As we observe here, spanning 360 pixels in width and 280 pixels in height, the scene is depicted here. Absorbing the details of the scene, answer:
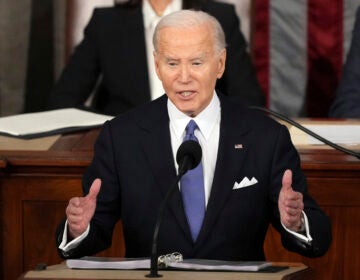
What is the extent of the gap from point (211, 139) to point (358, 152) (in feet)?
2.00

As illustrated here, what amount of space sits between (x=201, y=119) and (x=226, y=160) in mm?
110

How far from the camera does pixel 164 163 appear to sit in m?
2.56

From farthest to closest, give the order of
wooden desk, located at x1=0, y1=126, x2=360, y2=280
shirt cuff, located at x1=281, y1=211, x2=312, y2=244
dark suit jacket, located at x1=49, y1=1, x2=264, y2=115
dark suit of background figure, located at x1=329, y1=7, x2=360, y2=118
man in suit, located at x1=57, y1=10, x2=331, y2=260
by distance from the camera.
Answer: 1. dark suit jacket, located at x1=49, y1=1, x2=264, y2=115
2. dark suit of background figure, located at x1=329, y1=7, x2=360, y2=118
3. wooden desk, located at x1=0, y1=126, x2=360, y2=280
4. man in suit, located at x1=57, y1=10, x2=331, y2=260
5. shirt cuff, located at x1=281, y1=211, x2=312, y2=244

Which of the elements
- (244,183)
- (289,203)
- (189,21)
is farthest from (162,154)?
(289,203)

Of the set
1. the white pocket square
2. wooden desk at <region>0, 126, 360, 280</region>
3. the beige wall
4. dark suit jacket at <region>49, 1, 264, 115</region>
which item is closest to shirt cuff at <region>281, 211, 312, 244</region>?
the white pocket square

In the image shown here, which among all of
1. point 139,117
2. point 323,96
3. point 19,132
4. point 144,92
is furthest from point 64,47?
point 139,117

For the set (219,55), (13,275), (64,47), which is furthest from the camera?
(64,47)

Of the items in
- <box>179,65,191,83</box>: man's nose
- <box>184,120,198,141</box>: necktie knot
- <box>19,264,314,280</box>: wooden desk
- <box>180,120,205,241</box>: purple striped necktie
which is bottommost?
<box>19,264,314,280</box>: wooden desk

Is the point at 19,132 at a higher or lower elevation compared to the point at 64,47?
lower

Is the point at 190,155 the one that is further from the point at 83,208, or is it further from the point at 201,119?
the point at 201,119

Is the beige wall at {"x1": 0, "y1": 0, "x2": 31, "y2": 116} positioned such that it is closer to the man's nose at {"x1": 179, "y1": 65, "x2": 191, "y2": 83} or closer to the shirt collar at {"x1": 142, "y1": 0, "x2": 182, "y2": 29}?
the shirt collar at {"x1": 142, "y1": 0, "x2": 182, "y2": 29}

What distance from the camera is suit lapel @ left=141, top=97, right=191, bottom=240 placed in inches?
98.7

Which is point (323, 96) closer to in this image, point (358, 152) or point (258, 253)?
point (358, 152)

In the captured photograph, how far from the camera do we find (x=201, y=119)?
8.42ft
